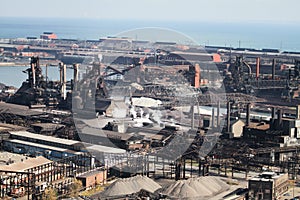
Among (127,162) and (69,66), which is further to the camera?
(69,66)

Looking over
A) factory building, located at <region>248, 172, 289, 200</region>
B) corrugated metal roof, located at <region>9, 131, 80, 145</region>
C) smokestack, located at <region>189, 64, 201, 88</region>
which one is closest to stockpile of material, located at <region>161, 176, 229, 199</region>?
factory building, located at <region>248, 172, 289, 200</region>

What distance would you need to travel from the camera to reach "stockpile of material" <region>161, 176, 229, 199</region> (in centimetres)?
988

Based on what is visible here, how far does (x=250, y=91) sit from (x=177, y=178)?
1324 cm

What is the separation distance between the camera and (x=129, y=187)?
399 inches

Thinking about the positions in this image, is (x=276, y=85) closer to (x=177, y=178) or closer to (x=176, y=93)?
(x=176, y=93)

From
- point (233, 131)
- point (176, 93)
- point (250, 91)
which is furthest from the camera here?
point (250, 91)

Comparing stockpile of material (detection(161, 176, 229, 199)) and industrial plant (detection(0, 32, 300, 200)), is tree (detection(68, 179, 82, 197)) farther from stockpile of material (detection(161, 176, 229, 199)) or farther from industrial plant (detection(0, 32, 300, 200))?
stockpile of material (detection(161, 176, 229, 199))

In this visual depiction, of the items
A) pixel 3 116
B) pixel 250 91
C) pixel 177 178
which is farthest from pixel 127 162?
pixel 250 91

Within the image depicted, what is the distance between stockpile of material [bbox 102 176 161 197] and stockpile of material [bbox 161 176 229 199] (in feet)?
1.08

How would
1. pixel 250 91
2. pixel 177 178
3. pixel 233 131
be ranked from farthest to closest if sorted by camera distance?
pixel 250 91 < pixel 233 131 < pixel 177 178

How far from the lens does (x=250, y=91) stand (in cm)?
2439

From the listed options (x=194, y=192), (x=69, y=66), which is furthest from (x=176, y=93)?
(x=69, y=66)

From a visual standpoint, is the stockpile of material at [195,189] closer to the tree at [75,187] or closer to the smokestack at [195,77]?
the tree at [75,187]

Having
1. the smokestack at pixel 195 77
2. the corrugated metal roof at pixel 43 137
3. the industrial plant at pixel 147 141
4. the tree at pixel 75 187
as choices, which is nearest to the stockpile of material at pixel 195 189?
the industrial plant at pixel 147 141
